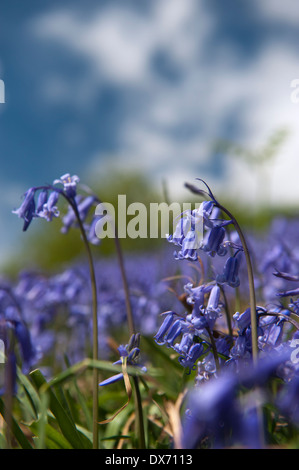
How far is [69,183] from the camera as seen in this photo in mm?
1863

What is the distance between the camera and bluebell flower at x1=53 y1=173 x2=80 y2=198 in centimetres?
186

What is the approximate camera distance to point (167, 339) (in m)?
1.57

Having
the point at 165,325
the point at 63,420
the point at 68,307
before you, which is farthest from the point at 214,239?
the point at 68,307

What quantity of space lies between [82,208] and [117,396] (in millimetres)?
1056

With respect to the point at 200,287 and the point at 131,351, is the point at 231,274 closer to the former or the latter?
the point at 200,287

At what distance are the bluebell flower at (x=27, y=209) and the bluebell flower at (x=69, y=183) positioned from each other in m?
0.12

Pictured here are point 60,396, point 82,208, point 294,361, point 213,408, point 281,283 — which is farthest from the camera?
point 281,283

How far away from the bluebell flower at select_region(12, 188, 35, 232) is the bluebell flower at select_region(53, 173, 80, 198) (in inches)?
4.6

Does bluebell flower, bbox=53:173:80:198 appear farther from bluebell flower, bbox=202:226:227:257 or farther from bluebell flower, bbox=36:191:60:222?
bluebell flower, bbox=202:226:227:257

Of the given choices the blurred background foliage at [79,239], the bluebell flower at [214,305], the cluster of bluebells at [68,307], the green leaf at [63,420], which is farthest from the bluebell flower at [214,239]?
the blurred background foliage at [79,239]

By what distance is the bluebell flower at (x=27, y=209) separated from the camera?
1.81 metres

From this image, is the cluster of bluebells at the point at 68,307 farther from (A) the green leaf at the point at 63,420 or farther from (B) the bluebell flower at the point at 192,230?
(B) the bluebell flower at the point at 192,230
